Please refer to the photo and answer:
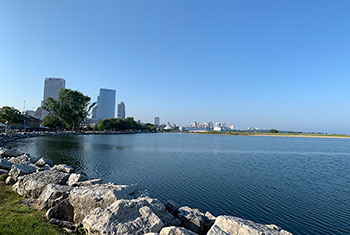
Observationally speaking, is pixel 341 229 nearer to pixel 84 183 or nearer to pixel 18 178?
pixel 84 183

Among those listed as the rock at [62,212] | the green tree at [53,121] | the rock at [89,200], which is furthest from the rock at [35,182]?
the green tree at [53,121]

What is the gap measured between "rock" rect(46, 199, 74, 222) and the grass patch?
0.92 feet

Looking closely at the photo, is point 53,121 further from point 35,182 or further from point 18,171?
point 35,182

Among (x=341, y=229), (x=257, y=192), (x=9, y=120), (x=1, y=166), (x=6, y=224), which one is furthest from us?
(x=9, y=120)

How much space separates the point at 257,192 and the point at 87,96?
99222 mm

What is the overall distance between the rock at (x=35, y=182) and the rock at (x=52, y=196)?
136 cm

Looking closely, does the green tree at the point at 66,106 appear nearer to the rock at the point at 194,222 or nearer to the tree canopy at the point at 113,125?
the tree canopy at the point at 113,125

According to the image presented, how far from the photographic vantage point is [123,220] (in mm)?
6844

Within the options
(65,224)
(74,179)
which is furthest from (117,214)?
(74,179)

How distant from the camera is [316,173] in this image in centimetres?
2548

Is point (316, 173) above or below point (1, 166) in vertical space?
below

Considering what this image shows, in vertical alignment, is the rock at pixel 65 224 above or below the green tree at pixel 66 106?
below

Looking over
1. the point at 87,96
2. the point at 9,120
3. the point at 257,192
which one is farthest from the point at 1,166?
the point at 87,96

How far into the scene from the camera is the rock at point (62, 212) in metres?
8.06
